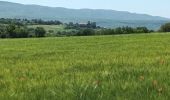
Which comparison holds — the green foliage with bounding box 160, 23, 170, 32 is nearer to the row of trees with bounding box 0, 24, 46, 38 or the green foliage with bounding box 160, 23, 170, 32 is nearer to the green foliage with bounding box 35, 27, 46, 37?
the green foliage with bounding box 35, 27, 46, 37

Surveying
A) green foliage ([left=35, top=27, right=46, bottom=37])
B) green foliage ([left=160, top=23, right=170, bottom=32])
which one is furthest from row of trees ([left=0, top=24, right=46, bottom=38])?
green foliage ([left=160, top=23, right=170, bottom=32])

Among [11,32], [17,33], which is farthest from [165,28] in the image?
[11,32]

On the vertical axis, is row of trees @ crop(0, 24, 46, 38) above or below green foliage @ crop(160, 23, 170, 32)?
below

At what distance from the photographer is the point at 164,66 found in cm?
898

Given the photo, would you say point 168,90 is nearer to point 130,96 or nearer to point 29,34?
point 130,96

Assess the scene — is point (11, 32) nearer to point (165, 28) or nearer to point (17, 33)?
point (17, 33)

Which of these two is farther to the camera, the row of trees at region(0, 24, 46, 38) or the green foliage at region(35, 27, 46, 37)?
the green foliage at region(35, 27, 46, 37)

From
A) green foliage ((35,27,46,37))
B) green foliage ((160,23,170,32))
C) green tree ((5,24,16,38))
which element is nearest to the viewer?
green foliage ((35,27,46,37))

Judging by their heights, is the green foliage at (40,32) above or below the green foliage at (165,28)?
below

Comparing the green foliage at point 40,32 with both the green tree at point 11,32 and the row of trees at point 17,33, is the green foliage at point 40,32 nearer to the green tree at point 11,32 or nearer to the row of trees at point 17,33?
the row of trees at point 17,33

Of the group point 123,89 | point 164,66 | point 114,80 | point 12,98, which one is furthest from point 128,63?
point 12,98

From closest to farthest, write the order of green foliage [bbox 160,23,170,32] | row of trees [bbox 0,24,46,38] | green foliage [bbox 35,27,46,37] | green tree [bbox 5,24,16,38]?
row of trees [bbox 0,24,46,38], green foliage [bbox 35,27,46,37], green tree [bbox 5,24,16,38], green foliage [bbox 160,23,170,32]

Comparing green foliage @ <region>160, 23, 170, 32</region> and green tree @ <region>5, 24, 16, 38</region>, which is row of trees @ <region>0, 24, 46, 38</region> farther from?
green foliage @ <region>160, 23, 170, 32</region>

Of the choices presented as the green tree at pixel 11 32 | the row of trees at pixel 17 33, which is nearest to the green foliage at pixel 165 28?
the row of trees at pixel 17 33
